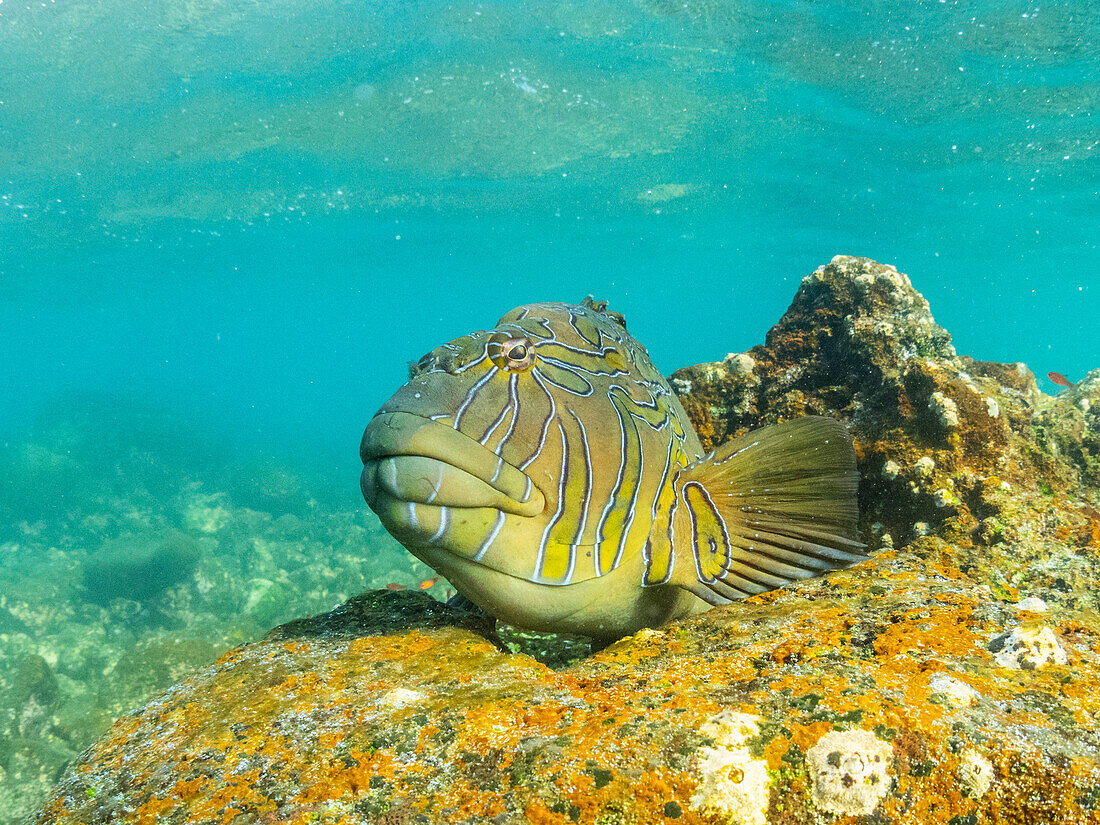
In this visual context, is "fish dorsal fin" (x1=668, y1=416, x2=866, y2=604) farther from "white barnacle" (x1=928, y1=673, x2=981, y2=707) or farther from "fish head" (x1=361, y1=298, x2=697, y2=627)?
"white barnacle" (x1=928, y1=673, x2=981, y2=707)

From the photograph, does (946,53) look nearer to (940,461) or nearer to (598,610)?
(940,461)

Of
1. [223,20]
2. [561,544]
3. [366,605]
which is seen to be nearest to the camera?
[561,544]

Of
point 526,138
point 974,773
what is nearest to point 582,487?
point 974,773

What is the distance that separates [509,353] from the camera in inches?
88.6

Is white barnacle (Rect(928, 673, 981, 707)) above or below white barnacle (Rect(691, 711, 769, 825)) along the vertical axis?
above

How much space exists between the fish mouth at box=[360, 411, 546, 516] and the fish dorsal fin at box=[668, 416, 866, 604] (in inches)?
39.6

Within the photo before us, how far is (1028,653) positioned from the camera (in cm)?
176

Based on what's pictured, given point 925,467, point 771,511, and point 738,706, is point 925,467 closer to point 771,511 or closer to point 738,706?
point 771,511

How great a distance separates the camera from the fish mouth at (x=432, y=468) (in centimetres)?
199

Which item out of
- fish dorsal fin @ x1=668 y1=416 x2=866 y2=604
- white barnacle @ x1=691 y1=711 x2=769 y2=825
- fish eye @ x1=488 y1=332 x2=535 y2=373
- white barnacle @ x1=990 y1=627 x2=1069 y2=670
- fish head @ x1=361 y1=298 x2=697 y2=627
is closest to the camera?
white barnacle @ x1=691 y1=711 x2=769 y2=825

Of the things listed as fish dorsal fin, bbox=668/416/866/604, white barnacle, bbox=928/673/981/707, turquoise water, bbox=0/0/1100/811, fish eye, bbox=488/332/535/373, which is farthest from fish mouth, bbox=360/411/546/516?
turquoise water, bbox=0/0/1100/811

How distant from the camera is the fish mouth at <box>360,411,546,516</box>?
6.53ft

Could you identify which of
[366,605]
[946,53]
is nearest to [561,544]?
[366,605]

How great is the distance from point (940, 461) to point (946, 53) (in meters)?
19.3
